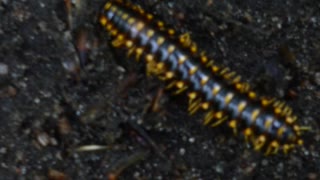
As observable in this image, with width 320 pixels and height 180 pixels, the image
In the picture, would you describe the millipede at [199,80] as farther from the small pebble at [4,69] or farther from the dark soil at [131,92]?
the small pebble at [4,69]

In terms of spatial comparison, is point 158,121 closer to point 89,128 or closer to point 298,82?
point 89,128

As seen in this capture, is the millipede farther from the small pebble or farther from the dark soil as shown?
the small pebble

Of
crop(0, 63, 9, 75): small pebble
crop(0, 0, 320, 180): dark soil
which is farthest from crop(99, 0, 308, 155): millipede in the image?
crop(0, 63, 9, 75): small pebble

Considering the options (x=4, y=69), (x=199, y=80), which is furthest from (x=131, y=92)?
(x=4, y=69)

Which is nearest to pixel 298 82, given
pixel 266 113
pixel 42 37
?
pixel 266 113

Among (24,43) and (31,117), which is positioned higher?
(24,43)

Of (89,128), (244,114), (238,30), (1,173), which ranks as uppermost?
(238,30)

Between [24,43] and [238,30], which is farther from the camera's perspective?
[238,30]

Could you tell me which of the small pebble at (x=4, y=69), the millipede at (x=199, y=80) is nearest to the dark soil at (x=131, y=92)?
the small pebble at (x=4, y=69)
